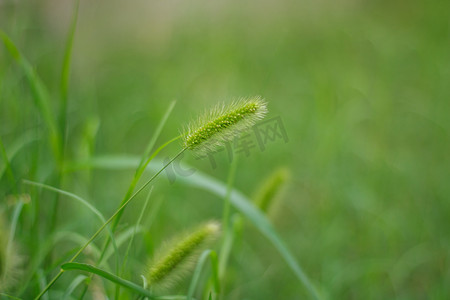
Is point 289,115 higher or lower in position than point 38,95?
higher

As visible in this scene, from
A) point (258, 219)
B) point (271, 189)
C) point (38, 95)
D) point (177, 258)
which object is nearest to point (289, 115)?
point (271, 189)

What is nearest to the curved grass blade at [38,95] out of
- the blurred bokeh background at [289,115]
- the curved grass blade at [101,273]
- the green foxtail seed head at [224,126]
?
the blurred bokeh background at [289,115]

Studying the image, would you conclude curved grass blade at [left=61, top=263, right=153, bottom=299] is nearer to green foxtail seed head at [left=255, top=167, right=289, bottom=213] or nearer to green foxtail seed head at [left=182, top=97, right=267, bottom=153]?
green foxtail seed head at [left=182, top=97, right=267, bottom=153]

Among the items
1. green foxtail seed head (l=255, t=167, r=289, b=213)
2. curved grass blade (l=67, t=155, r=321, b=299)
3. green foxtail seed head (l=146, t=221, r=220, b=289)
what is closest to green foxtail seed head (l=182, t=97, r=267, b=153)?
green foxtail seed head (l=146, t=221, r=220, b=289)

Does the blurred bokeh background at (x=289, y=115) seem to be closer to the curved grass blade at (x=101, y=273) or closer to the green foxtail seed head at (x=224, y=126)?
the curved grass blade at (x=101, y=273)

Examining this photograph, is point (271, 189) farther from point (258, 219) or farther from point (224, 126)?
point (224, 126)

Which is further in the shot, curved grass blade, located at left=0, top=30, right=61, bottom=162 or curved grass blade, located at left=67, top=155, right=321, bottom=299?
curved grass blade, located at left=0, top=30, right=61, bottom=162

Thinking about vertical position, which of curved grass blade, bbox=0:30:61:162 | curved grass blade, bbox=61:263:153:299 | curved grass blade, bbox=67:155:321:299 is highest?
curved grass blade, bbox=0:30:61:162
